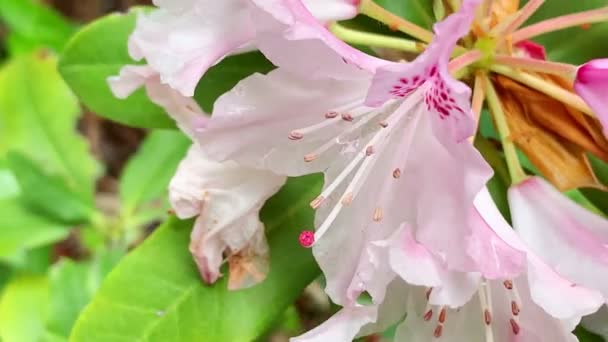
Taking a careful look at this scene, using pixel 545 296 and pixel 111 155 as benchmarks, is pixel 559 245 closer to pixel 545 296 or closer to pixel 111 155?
pixel 545 296

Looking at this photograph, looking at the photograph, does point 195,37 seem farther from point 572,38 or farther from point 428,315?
point 572,38

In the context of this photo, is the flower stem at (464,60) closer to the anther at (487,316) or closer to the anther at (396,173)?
the anther at (396,173)

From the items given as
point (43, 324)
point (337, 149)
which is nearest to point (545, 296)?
point (337, 149)

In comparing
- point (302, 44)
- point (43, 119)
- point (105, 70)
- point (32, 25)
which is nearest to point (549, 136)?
point (302, 44)

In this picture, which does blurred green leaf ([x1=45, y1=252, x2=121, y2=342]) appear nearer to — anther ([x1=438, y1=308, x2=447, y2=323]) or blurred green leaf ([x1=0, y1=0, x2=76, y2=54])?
blurred green leaf ([x1=0, y1=0, x2=76, y2=54])

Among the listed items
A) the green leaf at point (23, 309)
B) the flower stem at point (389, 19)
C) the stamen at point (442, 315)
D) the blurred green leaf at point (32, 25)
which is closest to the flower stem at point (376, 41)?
the flower stem at point (389, 19)
